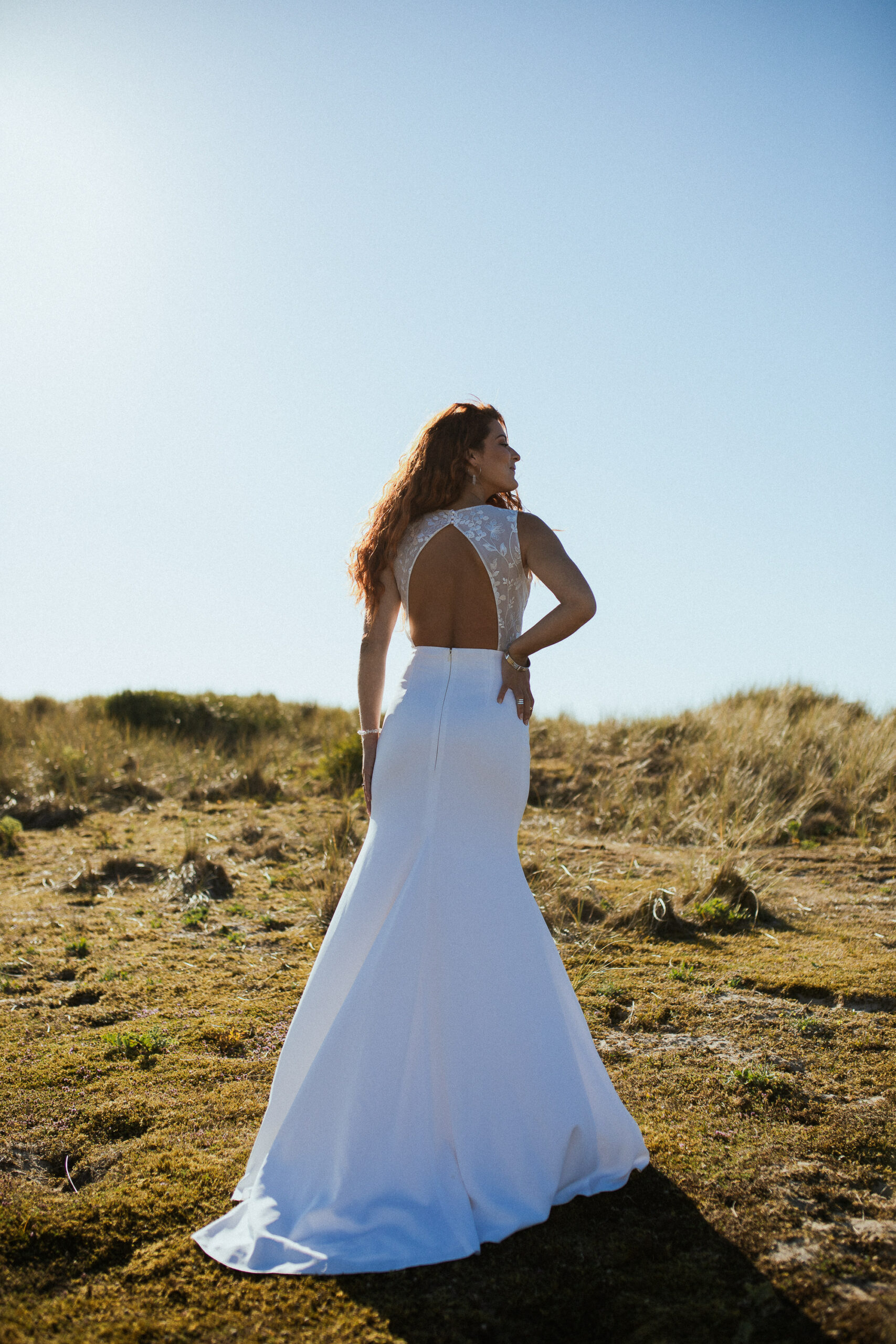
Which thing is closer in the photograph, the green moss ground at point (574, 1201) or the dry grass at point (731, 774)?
the green moss ground at point (574, 1201)

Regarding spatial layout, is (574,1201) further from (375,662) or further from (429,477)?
(429,477)

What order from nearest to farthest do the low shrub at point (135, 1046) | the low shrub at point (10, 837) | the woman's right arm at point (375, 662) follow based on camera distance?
the woman's right arm at point (375, 662) → the low shrub at point (135, 1046) → the low shrub at point (10, 837)

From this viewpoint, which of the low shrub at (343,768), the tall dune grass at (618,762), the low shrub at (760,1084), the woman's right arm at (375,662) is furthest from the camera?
the low shrub at (343,768)

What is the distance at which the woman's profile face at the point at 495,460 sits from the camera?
133 inches

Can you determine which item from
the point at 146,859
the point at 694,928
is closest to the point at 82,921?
the point at 146,859

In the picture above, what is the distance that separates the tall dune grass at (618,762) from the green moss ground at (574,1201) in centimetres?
195

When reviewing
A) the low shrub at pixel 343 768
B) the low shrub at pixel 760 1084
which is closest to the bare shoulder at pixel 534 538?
the low shrub at pixel 760 1084

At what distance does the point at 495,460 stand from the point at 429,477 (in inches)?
9.9

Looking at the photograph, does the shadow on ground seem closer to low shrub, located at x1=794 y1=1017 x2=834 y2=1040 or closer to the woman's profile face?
low shrub, located at x1=794 y1=1017 x2=834 y2=1040

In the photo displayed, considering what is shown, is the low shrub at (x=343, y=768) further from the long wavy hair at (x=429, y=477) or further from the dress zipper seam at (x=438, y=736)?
the dress zipper seam at (x=438, y=736)

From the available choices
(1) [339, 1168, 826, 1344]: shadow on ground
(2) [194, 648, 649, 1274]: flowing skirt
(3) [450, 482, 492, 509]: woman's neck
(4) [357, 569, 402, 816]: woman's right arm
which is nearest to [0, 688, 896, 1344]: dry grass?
(1) [339, 1168, 826, 1344]: shadow on ground

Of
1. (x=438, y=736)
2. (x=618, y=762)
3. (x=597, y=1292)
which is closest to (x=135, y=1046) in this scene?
(x=438, y=736)

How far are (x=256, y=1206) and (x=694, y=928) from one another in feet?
13.2

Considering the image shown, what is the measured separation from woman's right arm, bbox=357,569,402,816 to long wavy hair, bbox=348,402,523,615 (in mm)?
50
